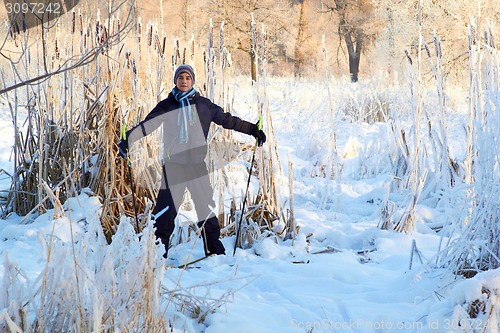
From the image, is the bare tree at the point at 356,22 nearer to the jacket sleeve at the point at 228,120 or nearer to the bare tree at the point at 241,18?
the bare tree at the point at 241,18

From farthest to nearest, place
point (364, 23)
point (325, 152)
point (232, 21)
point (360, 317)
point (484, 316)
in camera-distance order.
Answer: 1. point (364, 23)
2. point (232, 21)
3. point (325, 152)
4. point (360, 317)
5. point (484, 316)

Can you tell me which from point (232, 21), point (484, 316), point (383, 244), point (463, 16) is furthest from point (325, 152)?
point (232, 21)

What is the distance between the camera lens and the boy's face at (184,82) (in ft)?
11.1

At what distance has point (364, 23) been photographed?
20328 mm

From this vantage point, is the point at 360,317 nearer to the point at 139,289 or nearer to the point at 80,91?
the point at 139,289

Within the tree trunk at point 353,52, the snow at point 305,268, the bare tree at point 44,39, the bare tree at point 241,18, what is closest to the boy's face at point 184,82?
the bare tree at point 44,39


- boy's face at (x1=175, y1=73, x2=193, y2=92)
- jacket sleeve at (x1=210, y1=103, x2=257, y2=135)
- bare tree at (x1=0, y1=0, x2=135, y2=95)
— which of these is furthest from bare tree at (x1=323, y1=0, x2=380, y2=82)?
bare tree at (x1=0, y1=0, x2=135, y2=95)

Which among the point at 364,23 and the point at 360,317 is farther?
the point at 364,23

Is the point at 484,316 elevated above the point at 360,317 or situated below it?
above

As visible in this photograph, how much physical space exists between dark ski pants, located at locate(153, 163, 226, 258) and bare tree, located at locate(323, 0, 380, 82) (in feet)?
58.7

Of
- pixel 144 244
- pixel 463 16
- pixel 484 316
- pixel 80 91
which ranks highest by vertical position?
pixel 463 16

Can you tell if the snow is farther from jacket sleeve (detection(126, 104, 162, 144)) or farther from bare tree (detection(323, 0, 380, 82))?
bare tree (detection(323, 0, 380, 82))

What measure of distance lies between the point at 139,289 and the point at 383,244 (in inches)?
87.0

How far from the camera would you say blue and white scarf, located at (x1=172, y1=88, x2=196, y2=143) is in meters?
3.39
